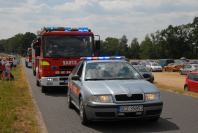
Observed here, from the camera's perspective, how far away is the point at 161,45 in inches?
5792

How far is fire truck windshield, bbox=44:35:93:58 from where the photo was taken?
19703 mm

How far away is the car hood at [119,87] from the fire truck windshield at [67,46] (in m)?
8.90

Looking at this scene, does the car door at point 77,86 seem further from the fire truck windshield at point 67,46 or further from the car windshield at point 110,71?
the fire truck windshield at point 67,46

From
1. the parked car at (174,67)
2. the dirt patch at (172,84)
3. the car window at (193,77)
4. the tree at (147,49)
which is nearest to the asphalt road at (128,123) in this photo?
the dirt patch at (172,84)

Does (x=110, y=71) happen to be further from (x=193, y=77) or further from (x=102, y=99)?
(x=193, y=77)

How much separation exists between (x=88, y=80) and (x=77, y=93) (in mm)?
673

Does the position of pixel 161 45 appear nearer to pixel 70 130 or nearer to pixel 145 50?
pixel 145 50

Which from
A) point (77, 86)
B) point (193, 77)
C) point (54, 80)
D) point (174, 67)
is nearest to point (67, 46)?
point (54, 80)

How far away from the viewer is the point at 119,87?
400 inches

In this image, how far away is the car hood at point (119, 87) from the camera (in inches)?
392

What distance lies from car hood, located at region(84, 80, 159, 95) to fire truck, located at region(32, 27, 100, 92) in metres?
8.83

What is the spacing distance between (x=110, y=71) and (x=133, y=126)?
5.76ft

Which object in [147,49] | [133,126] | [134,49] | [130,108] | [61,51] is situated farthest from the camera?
[134,49]

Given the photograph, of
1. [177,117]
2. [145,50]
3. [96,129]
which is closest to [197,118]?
[177,117]
